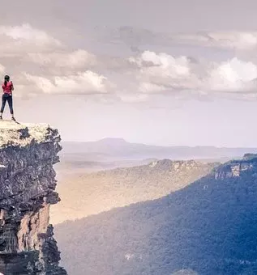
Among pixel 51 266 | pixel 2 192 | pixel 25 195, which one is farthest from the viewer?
pixel 51 266

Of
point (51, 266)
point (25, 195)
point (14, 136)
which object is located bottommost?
point (51, 266)

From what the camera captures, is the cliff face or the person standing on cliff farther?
the person standing on cliff

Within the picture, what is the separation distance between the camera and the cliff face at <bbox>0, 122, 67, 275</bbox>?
5556 centimetres

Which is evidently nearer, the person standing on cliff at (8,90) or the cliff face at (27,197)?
the cliff face at (27,197)

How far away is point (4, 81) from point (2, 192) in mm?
8132

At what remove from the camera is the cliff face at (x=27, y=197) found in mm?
55562

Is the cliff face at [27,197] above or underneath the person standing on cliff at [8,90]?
underneath

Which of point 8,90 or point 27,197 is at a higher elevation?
point 8,90

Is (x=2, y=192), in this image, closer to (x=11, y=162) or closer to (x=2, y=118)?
(x=11, y=162)

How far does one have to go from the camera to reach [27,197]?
198 ft

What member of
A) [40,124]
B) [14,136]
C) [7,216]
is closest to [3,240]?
[7,216]

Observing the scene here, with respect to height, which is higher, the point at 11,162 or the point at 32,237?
the point at 11,162

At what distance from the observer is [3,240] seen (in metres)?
56.2

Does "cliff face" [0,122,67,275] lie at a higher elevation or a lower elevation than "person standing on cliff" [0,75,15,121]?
lower
